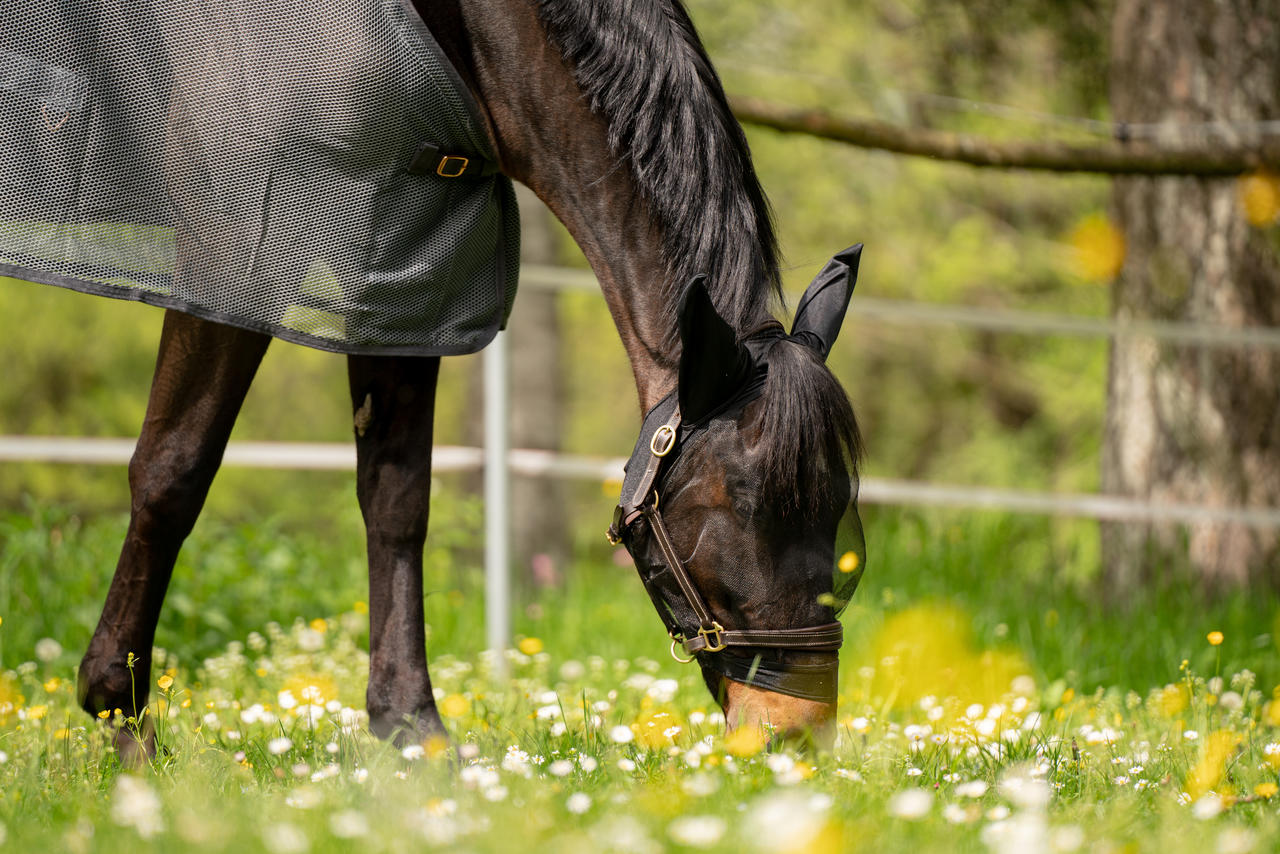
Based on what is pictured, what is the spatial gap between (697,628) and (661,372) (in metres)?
0.52

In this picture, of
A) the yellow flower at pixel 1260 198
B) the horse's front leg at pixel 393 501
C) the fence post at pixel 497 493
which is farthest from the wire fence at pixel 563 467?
the horse's front leg at pixel 393 501

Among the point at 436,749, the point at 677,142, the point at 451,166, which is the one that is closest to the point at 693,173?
the point at 677,142

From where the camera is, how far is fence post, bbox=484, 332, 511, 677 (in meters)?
4.06

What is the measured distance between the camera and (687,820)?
1662 millimetres

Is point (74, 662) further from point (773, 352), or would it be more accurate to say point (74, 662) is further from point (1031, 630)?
point (1031, 630)

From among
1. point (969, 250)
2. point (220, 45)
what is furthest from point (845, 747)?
point (969, 250)

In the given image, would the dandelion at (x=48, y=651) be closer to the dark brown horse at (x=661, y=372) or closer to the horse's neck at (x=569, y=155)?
the dark brown horse at (x=661, y=372)

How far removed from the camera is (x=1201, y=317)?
16.8 feet

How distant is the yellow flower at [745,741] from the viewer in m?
2.05

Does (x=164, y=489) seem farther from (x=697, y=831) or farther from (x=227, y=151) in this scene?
(x=697, y=831)

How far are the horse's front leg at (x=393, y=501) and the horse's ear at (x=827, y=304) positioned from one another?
0.86 meters

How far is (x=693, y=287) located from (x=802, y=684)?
2.61 feet

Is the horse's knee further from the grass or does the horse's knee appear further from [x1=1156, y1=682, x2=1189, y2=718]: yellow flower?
[x1=1156, y1=682, x2=1189, y2=718]: yellow flower

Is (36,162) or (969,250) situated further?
(969,250)
